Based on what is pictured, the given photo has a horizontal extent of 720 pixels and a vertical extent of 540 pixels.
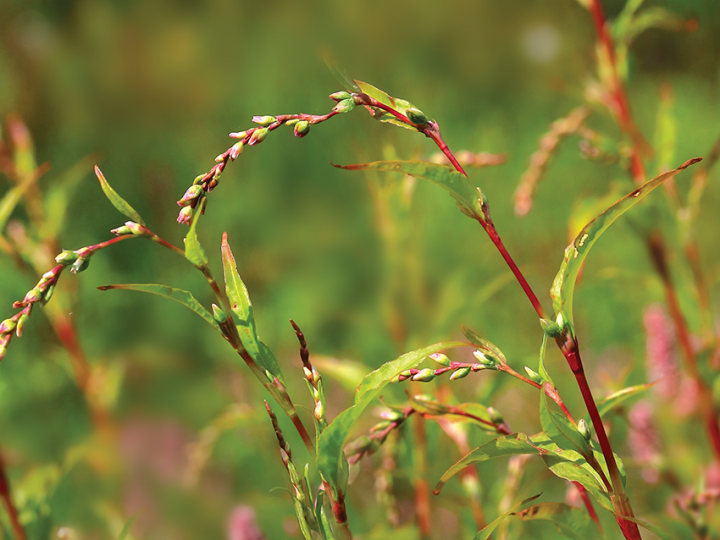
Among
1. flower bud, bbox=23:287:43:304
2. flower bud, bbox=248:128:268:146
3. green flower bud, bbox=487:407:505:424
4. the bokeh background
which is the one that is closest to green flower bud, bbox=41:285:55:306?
flower bud, bbox=23:287:43:304

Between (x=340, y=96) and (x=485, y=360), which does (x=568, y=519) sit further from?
(x=340, y=96)

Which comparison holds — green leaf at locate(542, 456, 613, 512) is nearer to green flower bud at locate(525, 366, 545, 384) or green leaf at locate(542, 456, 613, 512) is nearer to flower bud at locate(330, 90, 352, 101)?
green flower bud at locate(525, 366, 545, 384)

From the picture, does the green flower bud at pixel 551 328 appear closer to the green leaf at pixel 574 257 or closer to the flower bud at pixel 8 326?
the green leaf at pixel 574 257

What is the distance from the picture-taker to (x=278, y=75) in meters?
1.87

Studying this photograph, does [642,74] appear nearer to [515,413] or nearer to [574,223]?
[515,413]

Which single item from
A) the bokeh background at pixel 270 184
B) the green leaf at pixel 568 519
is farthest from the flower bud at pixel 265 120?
the bokeh background at pixel 270 184

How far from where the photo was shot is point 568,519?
0.31 m

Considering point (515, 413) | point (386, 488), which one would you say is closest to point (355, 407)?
point (386, 488)

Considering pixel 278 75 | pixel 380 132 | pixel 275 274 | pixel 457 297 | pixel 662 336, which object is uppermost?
pixel 278 75

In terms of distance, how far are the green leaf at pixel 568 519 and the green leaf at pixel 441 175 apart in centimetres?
16

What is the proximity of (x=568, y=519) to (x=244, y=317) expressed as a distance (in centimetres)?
20

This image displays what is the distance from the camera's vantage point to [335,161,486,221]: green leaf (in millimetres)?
240

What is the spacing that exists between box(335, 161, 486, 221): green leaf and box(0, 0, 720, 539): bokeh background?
2.75ft

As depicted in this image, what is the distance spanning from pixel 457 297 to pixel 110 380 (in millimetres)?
424
